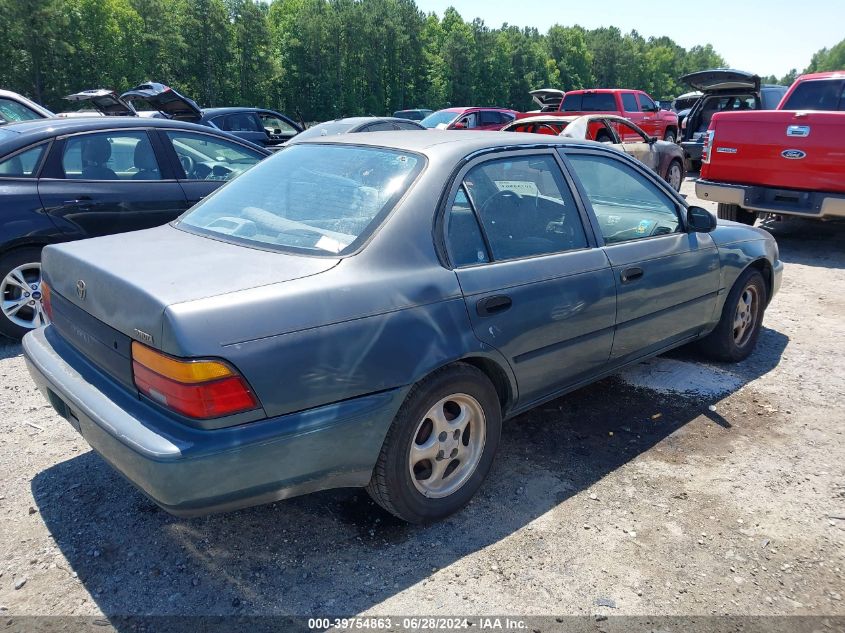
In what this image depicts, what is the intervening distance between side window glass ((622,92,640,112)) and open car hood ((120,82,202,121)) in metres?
10.8

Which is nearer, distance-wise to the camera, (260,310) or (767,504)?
(260,310)

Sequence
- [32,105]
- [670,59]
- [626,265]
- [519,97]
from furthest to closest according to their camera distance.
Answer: [670,59] < [519,97] < [32,105] < [626,265]

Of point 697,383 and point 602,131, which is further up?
point 602,131

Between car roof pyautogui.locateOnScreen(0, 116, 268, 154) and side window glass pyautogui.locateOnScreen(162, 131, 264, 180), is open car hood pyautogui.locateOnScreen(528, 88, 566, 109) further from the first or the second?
car roof pyautogui.locateOnScreen(0, 116, 268, 154)

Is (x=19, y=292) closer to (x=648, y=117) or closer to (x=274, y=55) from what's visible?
(x=648, y=117)

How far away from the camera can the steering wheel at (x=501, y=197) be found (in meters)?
2.99

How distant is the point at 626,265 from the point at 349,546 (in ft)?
6.46

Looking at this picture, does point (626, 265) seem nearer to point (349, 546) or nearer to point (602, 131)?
point (349, 546)

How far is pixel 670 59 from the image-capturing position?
322ft

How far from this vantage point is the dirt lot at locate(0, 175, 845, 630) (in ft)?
7.91

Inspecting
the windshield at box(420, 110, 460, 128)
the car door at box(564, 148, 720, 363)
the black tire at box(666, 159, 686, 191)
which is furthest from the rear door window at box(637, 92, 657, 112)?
the car door at box(564, 148, 720, 363)

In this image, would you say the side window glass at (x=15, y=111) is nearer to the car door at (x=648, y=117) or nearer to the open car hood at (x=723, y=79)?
the open car hood at (x=723, y=79)

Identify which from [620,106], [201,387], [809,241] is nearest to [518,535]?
[201,387]

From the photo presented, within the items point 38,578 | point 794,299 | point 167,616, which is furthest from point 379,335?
point 794,299
